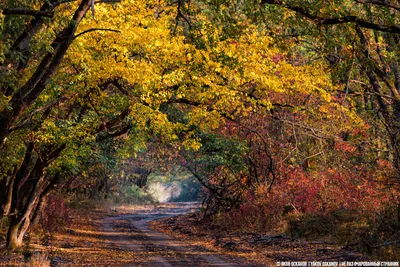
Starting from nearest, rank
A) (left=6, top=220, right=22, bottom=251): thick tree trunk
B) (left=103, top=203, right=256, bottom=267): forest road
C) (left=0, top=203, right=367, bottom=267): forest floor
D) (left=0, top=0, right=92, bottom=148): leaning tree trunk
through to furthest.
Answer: (left=0, top=0, right=92, bottom=148): leaning tree trunk
(left=0, top=203, right=367, bottom=267): forest floor
(left=103, top=203, right=256, bottom=267): forest road
(left=6, top=220, right=22, bottom=251): thick tree trunk

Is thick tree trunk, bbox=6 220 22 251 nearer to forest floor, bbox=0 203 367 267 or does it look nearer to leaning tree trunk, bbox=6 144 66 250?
leaning tree trunk, bbox=6 144 66 250

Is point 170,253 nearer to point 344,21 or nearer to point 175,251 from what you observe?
point 175,251

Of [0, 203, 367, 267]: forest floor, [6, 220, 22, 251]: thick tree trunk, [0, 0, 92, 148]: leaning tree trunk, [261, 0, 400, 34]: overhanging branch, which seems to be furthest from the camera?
[6, 220, 22, 251]: thick tree trunk

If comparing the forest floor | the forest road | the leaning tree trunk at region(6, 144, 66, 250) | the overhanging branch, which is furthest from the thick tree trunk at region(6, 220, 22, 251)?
the overhanging branch

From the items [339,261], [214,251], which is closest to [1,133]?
[339,261]

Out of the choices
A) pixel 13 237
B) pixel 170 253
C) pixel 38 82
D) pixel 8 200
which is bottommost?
pixel 170 253

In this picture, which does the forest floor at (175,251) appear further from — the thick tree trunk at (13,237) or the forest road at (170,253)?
the thick tree trunk at (13,237)

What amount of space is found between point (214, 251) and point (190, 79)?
730 cm

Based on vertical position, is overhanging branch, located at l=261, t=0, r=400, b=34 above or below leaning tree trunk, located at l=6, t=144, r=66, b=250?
above

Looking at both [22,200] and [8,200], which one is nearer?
[8,200]

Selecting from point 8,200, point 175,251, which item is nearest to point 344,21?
point 175,251

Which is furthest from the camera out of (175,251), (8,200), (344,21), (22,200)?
(22,200)

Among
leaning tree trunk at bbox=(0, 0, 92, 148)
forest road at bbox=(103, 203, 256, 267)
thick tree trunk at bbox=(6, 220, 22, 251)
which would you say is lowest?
forest road at bbox=(103, 203, 256, 267)

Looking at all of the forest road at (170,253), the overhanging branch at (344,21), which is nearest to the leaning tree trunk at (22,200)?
the forest road at (170,253)
